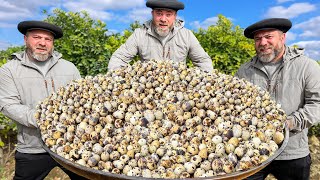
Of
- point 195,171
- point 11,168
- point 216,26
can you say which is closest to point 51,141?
point 195,171

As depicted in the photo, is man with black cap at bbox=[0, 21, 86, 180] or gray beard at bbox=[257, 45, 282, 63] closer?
gray beard at bbox=[257, 45, 282, 63]

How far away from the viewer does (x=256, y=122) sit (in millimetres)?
3486

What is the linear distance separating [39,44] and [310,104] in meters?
3.94

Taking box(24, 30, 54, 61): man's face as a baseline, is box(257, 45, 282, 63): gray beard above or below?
below

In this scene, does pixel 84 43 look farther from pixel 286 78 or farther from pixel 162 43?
pixel 286 78

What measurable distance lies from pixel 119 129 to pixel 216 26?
24.6 feet

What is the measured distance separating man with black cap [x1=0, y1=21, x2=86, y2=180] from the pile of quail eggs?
1029 millimetres

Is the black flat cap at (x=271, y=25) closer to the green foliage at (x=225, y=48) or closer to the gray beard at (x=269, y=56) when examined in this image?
the gray beard at (x=269, y=56)

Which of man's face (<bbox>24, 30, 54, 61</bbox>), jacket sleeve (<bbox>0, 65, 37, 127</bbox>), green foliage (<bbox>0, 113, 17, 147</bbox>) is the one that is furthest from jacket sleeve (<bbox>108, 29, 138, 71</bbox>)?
green foliage (<bbox>0, 113, 17, 147</bbox>)

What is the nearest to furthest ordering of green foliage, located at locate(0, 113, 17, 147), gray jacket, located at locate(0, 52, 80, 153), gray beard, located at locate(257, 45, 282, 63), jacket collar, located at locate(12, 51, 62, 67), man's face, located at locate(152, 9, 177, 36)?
gray beard, located at locate(257, 45, 282, 63)
gray jacket, located at locate(0, 52, 80, 153)
jacket collar, located at locate(12, 51, 62, 67)
man's face, located at locate(152, 9, 177, 36)
green foliage, located at locate(0, 113, 17, 147)

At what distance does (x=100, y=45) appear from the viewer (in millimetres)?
9234

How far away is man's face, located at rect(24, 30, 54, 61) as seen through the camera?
5234mm

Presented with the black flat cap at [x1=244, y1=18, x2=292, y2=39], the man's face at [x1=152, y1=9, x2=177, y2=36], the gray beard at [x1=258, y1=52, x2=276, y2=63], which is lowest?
the gray beard at [x1=258, y1=52, x2=276, y2=63]

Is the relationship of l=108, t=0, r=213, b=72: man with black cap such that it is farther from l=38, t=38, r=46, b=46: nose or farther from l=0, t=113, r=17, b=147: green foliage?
l=0, t=113, r=17, b=147: green foliage
